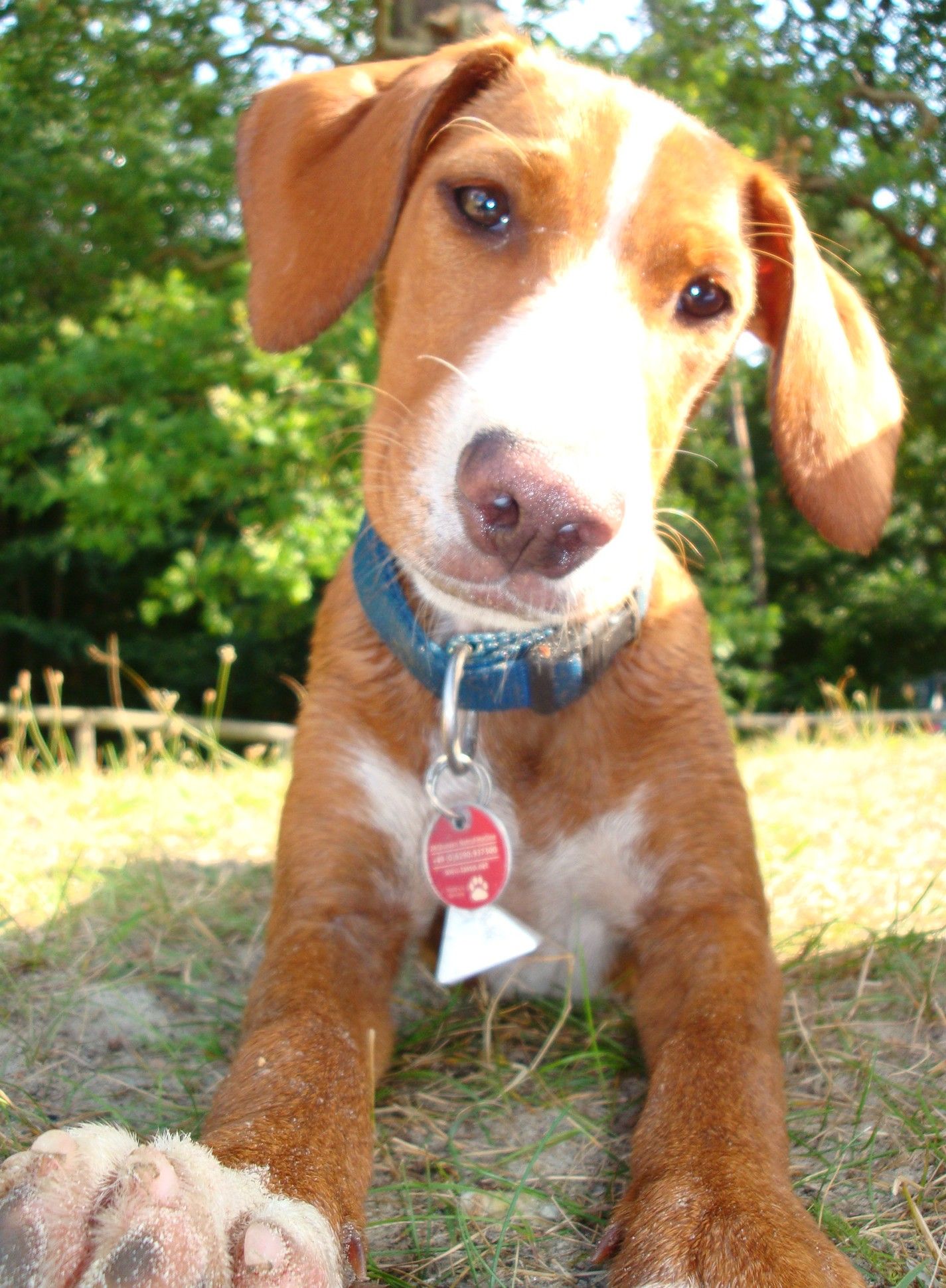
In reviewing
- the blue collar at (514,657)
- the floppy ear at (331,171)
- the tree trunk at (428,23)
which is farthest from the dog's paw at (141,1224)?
the tree trunk at (428,23)

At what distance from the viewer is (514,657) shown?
2443 mm

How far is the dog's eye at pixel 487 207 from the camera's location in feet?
7.56

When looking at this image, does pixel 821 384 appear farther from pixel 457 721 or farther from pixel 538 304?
pixel 457 721

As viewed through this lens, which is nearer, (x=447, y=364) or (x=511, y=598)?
(x=511, y=598)

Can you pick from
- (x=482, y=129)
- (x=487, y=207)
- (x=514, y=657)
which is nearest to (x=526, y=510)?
(x=514, y=657)

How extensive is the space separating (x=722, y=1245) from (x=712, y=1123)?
27 cm

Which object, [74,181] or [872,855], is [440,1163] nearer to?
[872,855]

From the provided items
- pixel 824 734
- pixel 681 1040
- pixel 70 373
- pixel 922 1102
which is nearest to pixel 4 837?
pixel 681 1040

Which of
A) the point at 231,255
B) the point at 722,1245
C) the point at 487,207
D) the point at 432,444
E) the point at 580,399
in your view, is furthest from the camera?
the point at 231,255

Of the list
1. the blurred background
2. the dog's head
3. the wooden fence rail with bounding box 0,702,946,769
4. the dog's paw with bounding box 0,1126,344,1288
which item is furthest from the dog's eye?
the blurred background

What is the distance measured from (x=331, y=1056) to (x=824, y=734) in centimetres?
556

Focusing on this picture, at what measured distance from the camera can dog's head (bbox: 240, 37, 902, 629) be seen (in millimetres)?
1896

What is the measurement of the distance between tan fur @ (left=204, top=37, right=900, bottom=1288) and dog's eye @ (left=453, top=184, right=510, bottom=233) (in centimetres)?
3

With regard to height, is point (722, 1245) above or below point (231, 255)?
above
